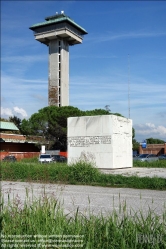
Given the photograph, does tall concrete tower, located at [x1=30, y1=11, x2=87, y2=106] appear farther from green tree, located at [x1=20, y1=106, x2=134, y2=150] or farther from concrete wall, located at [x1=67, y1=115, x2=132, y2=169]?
concrete wall, located at [x1=67, y1=115, x2=132, y2=169]

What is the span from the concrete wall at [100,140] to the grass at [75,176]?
4.36m

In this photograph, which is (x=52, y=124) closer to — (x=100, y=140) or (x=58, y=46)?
(x=58, y=46)

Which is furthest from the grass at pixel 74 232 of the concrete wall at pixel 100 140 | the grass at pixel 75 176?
the concrete wall at pixel 100 140

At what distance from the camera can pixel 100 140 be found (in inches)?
861

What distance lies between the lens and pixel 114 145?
2161cm

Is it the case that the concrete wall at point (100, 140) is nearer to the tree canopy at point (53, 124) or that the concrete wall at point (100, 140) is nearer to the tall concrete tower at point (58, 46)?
the tree canopy at point (53, 124)

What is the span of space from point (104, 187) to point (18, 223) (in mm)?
10224

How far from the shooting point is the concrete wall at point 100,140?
2156 cm

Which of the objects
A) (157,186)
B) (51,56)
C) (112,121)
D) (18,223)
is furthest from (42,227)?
(51,56)

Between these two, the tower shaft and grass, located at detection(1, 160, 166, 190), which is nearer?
grass, located at detection(1, 160, 166, 190)

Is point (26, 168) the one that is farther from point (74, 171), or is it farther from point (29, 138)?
point (29, 138)

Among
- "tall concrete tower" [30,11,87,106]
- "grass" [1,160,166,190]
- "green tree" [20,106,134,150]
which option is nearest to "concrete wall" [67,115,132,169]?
"grass" [1,160,166,190]

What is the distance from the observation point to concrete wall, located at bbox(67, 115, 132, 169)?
849 inches

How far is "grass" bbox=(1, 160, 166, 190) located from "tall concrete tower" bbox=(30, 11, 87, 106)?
5282 cm
